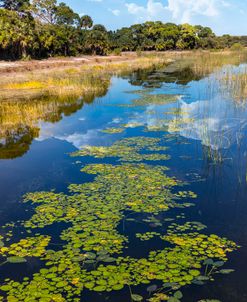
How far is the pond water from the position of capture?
5.41m

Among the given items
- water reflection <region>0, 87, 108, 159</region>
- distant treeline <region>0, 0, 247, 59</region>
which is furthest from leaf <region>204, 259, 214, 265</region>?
distant treeline <region>0, 0, 247, 59</region>

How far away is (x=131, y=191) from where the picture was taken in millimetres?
8539

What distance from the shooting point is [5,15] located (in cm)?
4666

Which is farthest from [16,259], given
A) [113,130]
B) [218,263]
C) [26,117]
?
[26,117]

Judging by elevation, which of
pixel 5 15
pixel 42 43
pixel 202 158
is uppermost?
pixel 5 15

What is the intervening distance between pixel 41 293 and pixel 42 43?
50860 mm

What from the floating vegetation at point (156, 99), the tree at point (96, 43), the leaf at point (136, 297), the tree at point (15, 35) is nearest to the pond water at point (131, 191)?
the leaf at point (136, 297)

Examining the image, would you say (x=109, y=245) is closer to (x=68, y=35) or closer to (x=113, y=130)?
(x=113, y=130)

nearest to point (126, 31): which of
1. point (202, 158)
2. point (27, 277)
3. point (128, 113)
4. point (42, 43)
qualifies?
point (42, 43)

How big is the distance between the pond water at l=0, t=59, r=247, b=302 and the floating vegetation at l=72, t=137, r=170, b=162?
0.04 meters

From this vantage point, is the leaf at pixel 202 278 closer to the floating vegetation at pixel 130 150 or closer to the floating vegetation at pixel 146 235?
the floating vegetation at pixel 146 235

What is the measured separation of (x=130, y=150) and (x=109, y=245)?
5.95 meters

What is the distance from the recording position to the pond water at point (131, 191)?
541cm

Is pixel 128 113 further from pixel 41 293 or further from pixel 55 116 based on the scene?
pixel 41 293
